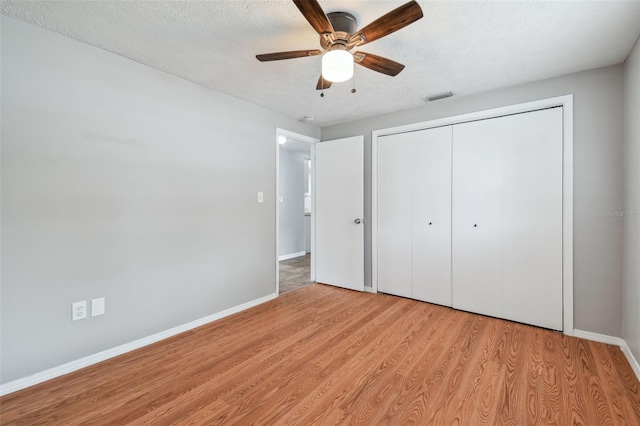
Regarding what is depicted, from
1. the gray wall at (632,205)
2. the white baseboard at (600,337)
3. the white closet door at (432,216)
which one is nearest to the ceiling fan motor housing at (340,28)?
the white closet door at (432,216)

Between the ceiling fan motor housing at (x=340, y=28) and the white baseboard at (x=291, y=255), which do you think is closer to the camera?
the ceiling fan motor housing at (x=340, y=28)

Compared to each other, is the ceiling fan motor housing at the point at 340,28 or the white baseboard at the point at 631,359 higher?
the ceiling fan motor housing at the point at 340,28

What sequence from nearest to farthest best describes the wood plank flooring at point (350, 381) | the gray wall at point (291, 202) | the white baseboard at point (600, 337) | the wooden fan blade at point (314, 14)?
the wooden fan blade at point (314, 14) → the wood plank flooring at point (350, 381) → the white baseboard at point (600, 337) → the gray wall at point (291, 202)

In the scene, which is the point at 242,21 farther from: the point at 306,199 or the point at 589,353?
the point at 306,199

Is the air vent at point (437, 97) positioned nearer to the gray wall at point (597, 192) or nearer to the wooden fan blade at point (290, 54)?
the gray wall at point (597, 192)

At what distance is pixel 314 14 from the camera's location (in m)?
1.47

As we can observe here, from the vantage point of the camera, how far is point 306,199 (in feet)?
22.4

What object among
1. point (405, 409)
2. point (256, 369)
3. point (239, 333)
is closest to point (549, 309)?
point (405, 409)

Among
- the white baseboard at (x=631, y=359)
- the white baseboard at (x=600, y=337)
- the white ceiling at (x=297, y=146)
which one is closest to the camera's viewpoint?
the white baseboard at (x=631, y=359)

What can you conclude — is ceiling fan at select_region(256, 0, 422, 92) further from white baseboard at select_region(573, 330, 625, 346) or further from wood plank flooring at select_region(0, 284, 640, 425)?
white baseboard at select_region(573, 330, 625, 346)

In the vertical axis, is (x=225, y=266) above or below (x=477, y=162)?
below

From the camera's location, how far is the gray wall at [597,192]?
7.78 feet

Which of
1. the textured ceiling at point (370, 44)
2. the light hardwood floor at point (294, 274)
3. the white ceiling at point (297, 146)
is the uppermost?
the white ceiling at point (297, 146)

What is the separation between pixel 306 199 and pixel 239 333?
4454mm
